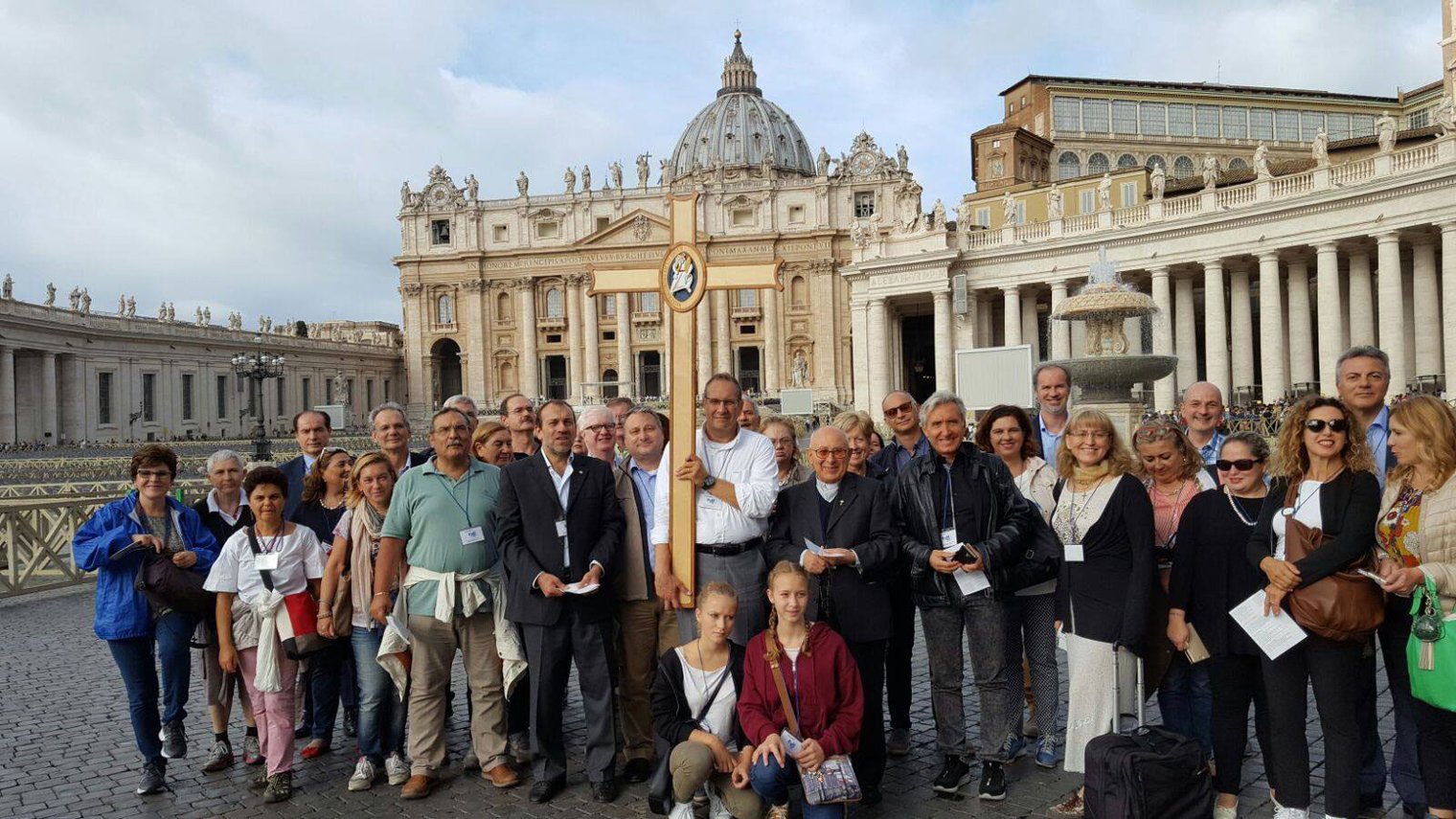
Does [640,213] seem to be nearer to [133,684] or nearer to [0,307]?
[0,307]

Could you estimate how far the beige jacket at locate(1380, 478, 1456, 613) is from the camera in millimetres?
3734

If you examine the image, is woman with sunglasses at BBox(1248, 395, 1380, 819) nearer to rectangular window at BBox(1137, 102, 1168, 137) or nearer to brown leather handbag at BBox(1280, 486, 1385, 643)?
brown leather handbag at BBox(1280, 486, 1385, 643)

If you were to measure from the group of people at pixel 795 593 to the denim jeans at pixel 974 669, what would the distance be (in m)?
0.02

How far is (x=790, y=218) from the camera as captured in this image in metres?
62.3

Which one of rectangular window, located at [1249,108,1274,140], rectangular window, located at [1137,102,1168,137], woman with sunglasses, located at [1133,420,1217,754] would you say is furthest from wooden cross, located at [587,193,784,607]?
rectangular window, located at [1249,108,1274,140]

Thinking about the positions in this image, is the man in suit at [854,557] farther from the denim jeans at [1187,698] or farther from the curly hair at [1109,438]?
the denim jeans at [1187,698]

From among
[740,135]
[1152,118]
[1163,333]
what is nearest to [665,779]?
[1163,333]

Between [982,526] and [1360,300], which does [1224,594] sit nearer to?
[982,526]

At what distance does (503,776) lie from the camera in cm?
514

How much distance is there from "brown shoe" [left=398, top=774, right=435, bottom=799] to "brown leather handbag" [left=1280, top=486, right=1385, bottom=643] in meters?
4.43

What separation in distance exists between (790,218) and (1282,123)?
28.9 meters

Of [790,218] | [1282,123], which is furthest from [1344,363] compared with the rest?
[790,218]

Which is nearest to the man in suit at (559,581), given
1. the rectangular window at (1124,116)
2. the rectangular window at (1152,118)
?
the rectangular window at (1124,116)

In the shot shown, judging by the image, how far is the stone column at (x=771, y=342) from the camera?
6019 centimetres
